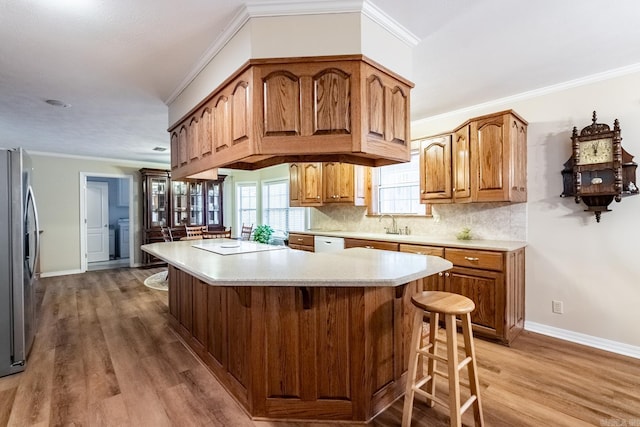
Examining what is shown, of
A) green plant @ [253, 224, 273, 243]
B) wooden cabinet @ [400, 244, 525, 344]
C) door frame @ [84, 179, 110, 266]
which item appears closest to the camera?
wooden cabinet @ [400, 244, 525, 344]

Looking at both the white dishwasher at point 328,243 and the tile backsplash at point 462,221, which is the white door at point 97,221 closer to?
the white dishwasher at point 328,243

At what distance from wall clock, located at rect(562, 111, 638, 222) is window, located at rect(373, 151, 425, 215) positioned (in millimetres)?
1570

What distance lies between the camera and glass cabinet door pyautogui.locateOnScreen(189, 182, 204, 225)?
23.6 feet

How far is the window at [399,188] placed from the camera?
13.4ft

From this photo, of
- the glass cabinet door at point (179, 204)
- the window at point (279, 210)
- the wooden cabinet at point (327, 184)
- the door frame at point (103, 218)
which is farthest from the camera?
the door frame at point (103, 218)

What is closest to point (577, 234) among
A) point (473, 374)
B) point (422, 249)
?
point (422, 249)

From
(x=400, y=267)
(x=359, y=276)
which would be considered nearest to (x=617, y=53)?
(x=400, y=267)

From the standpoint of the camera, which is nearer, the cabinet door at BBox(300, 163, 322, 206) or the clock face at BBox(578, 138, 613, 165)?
the clock face at BBox(578, 138, 613, 165)

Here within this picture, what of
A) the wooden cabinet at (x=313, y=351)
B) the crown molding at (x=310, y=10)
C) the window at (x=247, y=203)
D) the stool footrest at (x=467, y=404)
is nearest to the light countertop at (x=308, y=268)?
the wooden cabinet at (x=313, y=351)

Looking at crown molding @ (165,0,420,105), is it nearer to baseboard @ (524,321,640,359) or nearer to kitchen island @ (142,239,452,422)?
kitchen island @ (142,239,452,422)

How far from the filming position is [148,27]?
6.56 feet

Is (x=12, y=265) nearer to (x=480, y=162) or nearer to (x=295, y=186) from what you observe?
(x=295, y=186)

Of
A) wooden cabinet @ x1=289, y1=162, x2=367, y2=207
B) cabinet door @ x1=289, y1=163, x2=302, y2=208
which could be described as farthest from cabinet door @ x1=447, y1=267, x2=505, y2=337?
cabinet door @ x1=289, y1=163, x2=302, y2=208

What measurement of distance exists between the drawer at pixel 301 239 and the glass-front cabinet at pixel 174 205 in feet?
10.5
